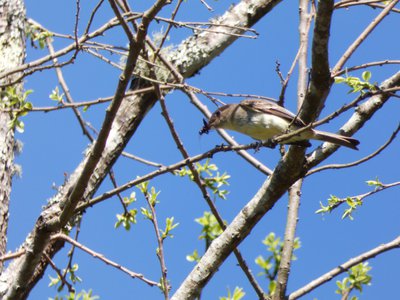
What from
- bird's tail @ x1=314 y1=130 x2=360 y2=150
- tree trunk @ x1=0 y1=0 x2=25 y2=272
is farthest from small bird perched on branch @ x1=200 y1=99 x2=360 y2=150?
tree trunk @ x1=0 y1=0 x2=25 y2=272

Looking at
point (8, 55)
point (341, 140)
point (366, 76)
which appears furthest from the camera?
point (8, 55)

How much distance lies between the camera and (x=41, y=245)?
3736mm

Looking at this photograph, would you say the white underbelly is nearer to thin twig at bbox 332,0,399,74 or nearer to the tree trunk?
thin twig at bbox 332,0,399,74

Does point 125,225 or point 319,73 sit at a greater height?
point 125,225

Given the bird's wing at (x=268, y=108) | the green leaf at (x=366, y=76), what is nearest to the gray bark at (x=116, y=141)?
the bird's wing at (x=268, y=108)

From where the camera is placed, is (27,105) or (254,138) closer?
(27,105)

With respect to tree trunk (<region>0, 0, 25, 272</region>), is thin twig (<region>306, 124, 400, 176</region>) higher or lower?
lower

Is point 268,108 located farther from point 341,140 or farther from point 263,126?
point 341,140

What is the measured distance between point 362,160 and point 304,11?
1.33 meters

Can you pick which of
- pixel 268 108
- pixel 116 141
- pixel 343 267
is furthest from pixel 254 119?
pixel 343 267

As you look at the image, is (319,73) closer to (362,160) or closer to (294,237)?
(362,160)

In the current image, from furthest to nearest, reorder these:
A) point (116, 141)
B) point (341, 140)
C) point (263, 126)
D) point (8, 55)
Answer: point (8, 55) → point (116, 141) → point (263, 126) → point (341, 140)

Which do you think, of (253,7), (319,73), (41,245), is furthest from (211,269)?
(253,7)

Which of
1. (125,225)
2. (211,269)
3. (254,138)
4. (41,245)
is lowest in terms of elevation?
(211,269)
